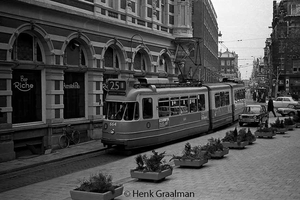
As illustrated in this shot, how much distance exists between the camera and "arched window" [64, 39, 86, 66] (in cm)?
2209

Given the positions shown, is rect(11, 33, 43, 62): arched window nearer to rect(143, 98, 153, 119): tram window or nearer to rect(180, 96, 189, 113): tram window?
rect(143, 98, 153, 119): tram window

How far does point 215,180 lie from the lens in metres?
12.0

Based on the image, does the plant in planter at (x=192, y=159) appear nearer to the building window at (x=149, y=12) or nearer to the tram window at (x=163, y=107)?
the tram window at (x=163, y=107)

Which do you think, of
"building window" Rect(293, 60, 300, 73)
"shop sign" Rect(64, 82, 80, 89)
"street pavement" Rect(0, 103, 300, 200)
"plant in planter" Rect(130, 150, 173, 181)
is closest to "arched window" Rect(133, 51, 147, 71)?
"shop sign" Rect(64, 82, 80, 89)

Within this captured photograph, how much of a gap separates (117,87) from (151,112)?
200 centimetres

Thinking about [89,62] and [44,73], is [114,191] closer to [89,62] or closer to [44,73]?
[44,73]

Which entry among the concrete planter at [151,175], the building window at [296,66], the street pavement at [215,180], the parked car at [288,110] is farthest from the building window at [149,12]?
the building window at [296,66]

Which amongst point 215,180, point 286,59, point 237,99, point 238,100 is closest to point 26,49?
point 215,180

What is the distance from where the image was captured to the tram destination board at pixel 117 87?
18.9m

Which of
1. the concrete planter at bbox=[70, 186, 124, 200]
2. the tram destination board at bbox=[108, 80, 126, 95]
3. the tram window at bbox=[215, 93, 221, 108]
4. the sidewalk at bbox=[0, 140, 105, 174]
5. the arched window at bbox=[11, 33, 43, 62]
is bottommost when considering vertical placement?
the sidewalk at bbox=[0, 140, 105, 174]

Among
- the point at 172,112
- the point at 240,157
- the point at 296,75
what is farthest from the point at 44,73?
the point at 296,75

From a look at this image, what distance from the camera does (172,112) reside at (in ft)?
70.9

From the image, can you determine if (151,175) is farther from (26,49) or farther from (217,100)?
(217,100)

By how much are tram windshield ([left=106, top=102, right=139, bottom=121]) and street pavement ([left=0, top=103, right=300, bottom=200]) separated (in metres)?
1.89
